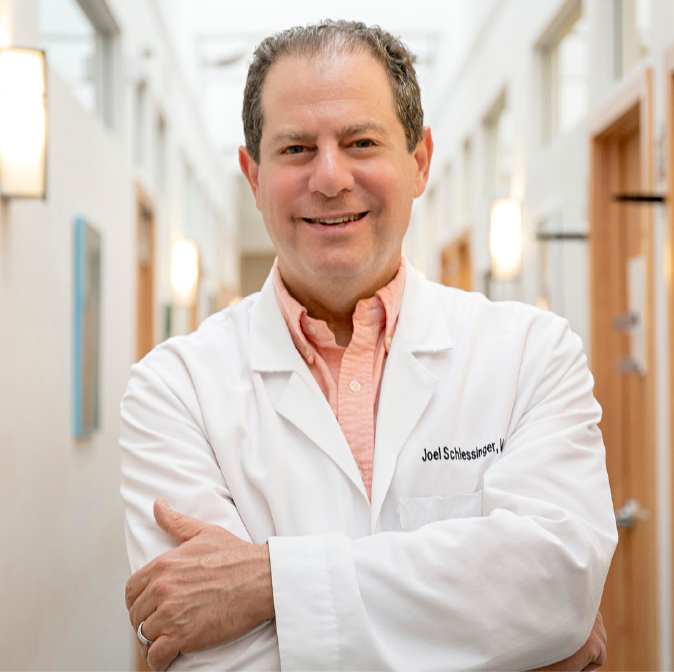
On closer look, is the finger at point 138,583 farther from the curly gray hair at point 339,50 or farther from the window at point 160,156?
the window at point 160,156

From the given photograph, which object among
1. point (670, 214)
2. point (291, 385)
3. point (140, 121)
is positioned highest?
point (140, 121)

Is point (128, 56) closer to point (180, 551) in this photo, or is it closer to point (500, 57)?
point (500, 57)

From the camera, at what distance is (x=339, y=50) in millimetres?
1484

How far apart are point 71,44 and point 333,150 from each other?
357cm

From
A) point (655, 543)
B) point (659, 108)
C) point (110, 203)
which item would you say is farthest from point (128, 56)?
point (655, 543)

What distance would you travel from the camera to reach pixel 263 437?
1428 mm

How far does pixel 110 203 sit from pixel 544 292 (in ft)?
8.88

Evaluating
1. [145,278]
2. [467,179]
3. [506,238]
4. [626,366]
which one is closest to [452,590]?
[626,366]

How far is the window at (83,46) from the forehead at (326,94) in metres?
2.35

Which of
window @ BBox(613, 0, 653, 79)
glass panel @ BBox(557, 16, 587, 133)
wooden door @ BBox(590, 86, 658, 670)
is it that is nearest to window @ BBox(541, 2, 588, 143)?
glass panel @ BBox(557, 16, 587, 133)

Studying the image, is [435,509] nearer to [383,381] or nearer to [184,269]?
[383,381]

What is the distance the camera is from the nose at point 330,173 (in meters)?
1.42

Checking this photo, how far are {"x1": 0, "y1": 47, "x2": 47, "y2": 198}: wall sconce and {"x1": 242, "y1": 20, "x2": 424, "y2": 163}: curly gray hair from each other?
1572 millimetres

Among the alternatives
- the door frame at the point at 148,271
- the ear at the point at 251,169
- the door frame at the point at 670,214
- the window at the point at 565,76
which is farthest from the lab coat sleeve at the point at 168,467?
the door frame at the point at 148,271
